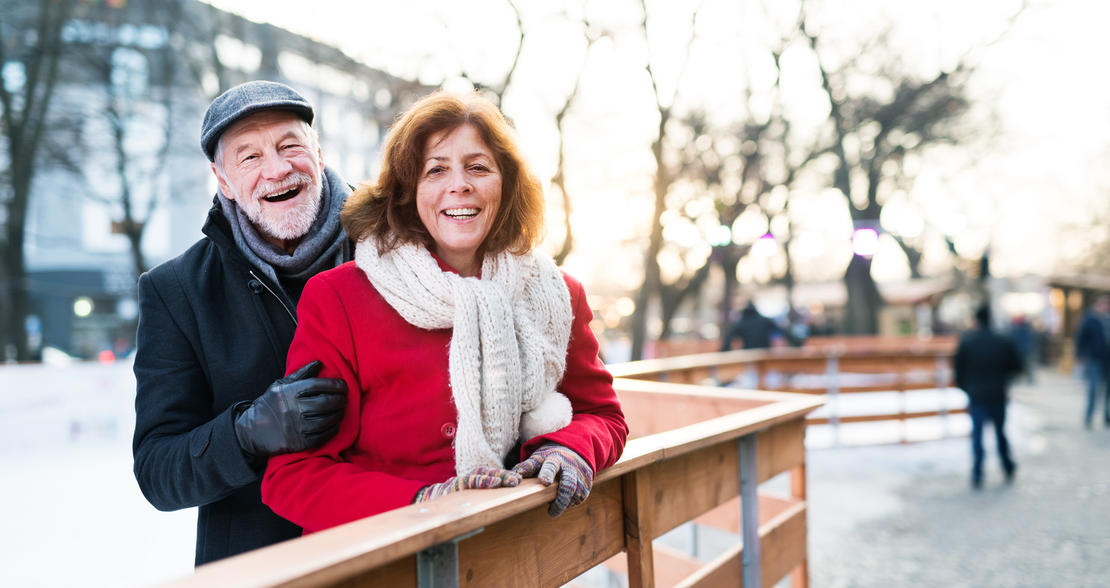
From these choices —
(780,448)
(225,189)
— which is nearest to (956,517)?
(780,448)

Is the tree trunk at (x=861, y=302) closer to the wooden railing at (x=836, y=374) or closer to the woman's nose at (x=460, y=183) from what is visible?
the wooden railing at (x=836, y=374)

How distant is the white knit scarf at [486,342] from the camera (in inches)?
59.6

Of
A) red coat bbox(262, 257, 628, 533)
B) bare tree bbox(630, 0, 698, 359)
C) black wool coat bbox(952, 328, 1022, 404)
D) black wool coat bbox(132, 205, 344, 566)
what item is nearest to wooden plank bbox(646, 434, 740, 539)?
red coat bbox(262, 257, 628, 533)

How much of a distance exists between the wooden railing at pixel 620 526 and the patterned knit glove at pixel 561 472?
4cm

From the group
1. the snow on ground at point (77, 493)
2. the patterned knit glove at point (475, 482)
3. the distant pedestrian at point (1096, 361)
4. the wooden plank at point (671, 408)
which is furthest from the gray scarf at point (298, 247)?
the distant pedestrian at point (1096, 361)

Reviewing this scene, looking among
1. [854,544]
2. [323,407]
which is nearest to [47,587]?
[323,407]

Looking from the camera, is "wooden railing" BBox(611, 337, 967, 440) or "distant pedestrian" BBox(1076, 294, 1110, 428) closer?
"wooden railing" BBox(611, 337, 967, 440)

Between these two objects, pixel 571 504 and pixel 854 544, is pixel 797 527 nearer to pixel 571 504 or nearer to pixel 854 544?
pixel 571 504

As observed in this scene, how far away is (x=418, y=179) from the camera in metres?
1.72

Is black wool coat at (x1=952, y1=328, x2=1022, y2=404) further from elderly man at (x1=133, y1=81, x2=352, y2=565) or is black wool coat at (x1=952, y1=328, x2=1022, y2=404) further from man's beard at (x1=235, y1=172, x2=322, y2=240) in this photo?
man's beard at (x1=235, y1=172, x2=322, y2=240)

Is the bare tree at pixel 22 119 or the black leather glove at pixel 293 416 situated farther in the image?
the bare tree at pixel 22 119

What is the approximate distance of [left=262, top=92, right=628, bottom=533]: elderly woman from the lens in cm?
144

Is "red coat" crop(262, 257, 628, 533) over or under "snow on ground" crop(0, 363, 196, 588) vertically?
over

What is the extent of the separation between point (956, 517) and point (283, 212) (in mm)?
5635
